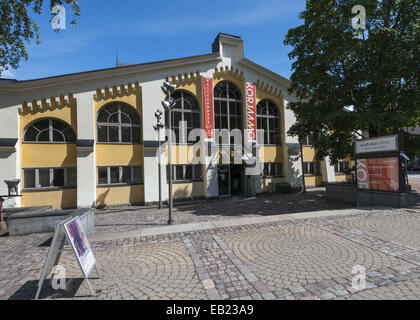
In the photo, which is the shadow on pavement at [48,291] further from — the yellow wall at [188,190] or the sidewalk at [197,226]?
the yellow wall at [188,190]

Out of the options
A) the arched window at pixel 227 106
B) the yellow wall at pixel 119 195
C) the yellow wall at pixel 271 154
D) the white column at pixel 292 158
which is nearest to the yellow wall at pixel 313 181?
the white column at pixel 292 158

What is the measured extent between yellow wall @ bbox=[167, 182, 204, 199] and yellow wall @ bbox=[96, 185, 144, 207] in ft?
8.61

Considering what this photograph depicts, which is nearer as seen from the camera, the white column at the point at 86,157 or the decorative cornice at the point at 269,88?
the white column at the point at 86,157

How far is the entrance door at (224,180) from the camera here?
687 inches

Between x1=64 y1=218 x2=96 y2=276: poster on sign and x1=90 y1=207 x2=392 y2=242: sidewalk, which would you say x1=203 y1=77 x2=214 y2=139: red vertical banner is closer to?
x1=90 y1=207 x2=392 y2=242: sidewalk

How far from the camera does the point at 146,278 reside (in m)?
4.39

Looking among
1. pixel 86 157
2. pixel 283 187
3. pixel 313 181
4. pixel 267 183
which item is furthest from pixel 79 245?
pixel 313 181

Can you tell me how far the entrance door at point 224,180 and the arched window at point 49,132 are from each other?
1152cm

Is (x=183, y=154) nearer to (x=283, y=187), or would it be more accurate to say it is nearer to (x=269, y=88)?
(x=283, y=187)

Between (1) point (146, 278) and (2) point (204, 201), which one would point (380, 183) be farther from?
(1) point (146, 278)

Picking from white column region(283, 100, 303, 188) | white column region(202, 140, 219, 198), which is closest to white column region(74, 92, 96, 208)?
white column region(202, 140, 219, 198)

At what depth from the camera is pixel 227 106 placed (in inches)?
715
